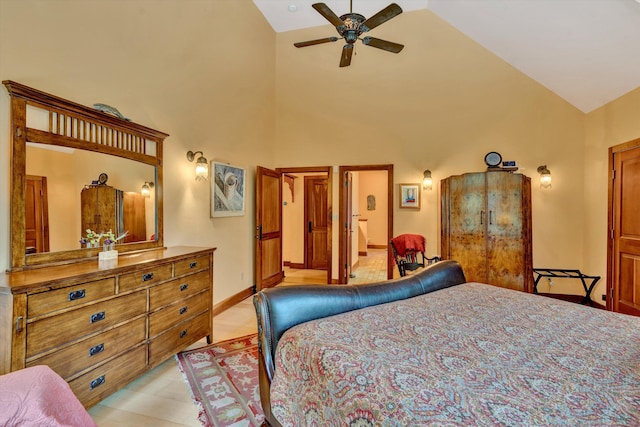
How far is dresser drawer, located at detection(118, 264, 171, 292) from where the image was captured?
2.09 meters

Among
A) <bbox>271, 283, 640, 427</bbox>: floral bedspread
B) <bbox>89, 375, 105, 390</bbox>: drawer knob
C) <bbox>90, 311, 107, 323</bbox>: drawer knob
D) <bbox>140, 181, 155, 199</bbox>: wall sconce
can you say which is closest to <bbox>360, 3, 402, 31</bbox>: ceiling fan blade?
<bbox>271, 283, 640, 427</bbox>: floral bedspread

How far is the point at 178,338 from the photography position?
8.46ft

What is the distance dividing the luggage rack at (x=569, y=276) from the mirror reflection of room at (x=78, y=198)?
16.1 feet

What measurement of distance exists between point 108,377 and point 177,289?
2.42 feet

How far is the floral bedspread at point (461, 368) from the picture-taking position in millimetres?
848

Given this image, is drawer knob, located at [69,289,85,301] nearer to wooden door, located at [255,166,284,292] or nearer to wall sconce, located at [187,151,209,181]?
wall sconce, located at [187,151,209,181]

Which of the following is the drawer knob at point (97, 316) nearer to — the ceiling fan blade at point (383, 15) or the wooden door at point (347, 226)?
the ceiling fan blade at point (383, 15)

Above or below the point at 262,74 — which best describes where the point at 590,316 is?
below

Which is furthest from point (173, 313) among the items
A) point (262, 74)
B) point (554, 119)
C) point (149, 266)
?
point (554, 119)

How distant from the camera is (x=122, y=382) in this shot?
6.85 ft

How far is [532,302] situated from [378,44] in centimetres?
253

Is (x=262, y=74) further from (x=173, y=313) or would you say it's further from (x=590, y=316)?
(x=590, y=316)

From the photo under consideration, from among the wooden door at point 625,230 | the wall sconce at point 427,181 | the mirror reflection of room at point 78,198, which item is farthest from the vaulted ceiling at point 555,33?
the mirror reflection of room at point 78,198

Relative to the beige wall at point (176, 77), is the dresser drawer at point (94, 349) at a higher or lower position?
lower
